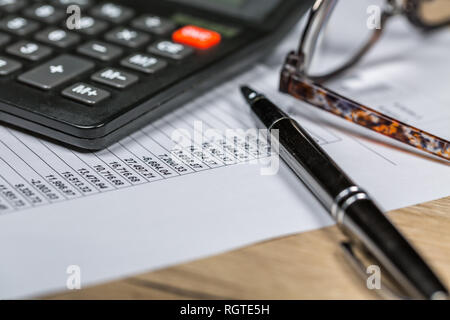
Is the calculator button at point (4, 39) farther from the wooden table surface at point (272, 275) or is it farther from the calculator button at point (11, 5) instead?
the wooden table surface at point (272, 275)

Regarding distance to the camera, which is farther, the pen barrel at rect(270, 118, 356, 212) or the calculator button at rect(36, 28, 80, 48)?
the calculator button at rect(36, 28, 80, 48)

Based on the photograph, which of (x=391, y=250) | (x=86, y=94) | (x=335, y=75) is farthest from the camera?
(x=335, y=75)

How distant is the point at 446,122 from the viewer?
42 centimetres

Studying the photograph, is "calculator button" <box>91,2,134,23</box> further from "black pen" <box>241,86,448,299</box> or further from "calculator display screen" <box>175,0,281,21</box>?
"black pen" <box>241,86,448,299</box>

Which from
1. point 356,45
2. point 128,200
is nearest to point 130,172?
point 128,200

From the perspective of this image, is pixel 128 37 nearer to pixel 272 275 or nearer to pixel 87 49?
pixel 87 49

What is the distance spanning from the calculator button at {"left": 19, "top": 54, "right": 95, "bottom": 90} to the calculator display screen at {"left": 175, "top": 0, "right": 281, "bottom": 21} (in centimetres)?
14

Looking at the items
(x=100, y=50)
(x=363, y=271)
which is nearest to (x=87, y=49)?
(x=100, y=50)

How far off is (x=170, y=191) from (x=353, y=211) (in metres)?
0.10

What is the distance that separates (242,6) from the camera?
1.66ft

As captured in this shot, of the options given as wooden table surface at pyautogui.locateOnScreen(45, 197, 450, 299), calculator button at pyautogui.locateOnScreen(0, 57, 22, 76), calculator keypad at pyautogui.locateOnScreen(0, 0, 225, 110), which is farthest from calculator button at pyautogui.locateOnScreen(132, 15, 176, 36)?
wooden table surface at pyautogui.locateOnScreen(45, 197, 450, 299)

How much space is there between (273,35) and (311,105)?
0.09 m

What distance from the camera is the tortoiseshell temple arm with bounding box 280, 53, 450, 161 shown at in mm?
372

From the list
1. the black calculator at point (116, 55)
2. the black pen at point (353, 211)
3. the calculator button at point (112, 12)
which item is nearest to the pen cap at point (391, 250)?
the black pen at point (353, 211)
